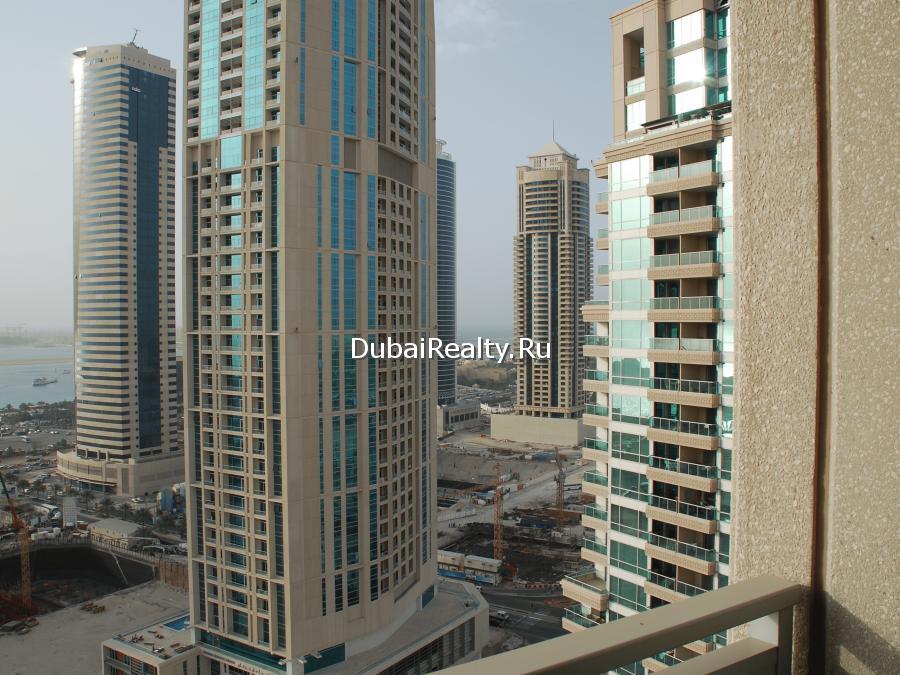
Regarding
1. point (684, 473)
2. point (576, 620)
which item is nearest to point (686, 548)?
point (684, 473)

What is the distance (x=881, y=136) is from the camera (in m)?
0.93

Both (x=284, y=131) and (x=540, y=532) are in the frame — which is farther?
(x=540, y=532)

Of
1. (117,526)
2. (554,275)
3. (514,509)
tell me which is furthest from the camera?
(554,275)

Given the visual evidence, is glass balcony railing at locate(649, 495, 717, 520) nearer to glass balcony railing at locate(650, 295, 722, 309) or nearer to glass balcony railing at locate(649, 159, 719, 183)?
glass balcony railing at locate(650, 295, 722, 309)

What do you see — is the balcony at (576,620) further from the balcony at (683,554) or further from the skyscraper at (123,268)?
the skyscraper at (123,268)

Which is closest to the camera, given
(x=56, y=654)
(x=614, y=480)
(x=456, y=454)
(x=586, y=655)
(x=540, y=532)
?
(x=586, y=655)

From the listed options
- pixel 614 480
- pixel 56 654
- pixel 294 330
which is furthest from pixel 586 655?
pixel 56 654

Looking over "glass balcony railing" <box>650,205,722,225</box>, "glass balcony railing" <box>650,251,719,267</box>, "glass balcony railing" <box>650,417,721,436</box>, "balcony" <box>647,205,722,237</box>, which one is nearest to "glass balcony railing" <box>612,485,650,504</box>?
"glass balcony railing" <box>650,417,721,436</box>

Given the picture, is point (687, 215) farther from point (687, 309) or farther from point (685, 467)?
point (685, 467)

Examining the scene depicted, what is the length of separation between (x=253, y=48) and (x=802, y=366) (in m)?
11.3

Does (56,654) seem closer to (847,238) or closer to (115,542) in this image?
(115,542)

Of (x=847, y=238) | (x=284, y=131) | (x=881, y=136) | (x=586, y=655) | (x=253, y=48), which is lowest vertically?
(x=586, y=655)

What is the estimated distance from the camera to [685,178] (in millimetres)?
5750

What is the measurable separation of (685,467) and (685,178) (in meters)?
2.49
